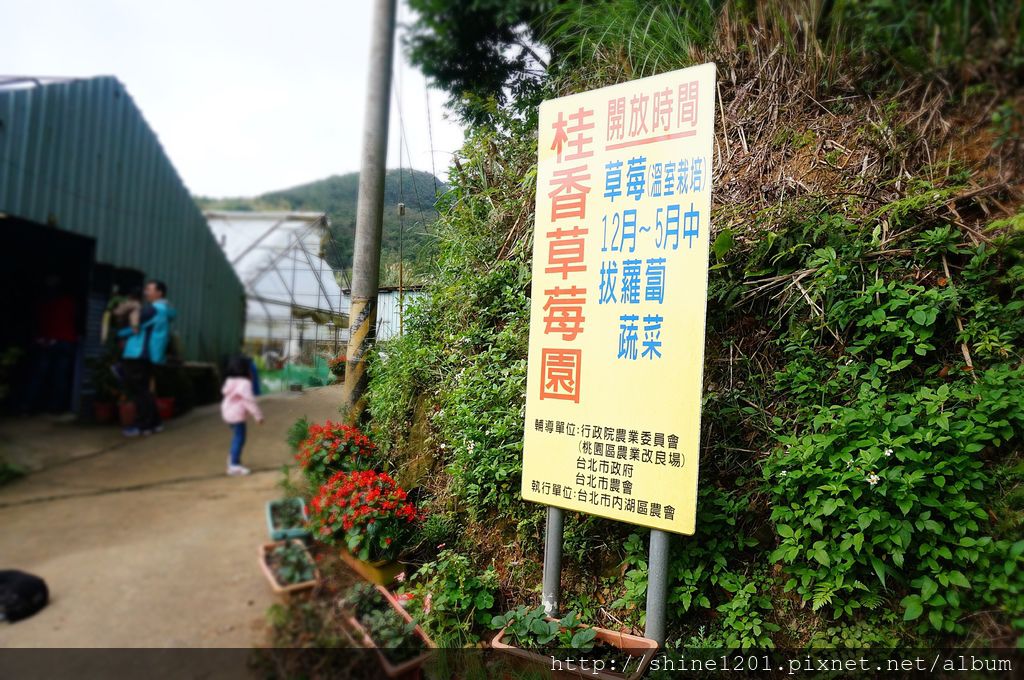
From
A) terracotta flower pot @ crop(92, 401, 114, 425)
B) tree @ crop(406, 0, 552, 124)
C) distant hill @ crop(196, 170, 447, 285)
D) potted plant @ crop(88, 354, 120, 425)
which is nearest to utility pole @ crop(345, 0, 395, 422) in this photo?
distant hill @ crop(196, 170, 447, 285)

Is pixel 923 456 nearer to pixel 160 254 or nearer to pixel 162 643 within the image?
pixel 162 643

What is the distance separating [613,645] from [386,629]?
81 cm

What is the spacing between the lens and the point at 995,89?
0.99m

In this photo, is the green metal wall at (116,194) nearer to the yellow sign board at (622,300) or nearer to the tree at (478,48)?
the tree at (478,48)

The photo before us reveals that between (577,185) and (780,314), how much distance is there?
0.95 meters

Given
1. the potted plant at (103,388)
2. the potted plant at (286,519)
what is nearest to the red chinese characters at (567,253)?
the potted plant at (286,519)

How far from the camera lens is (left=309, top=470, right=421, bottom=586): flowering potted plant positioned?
1.50 m

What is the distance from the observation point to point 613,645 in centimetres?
170

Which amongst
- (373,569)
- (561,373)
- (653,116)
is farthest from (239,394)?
(653,116)

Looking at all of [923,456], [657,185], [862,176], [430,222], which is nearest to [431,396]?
[430,222]

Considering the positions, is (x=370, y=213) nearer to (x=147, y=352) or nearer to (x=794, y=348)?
(x=794, y=348)

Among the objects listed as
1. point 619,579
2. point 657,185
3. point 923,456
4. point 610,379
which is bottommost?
point 619,579

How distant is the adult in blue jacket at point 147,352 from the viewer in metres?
2.60

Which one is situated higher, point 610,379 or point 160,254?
point 160,254
